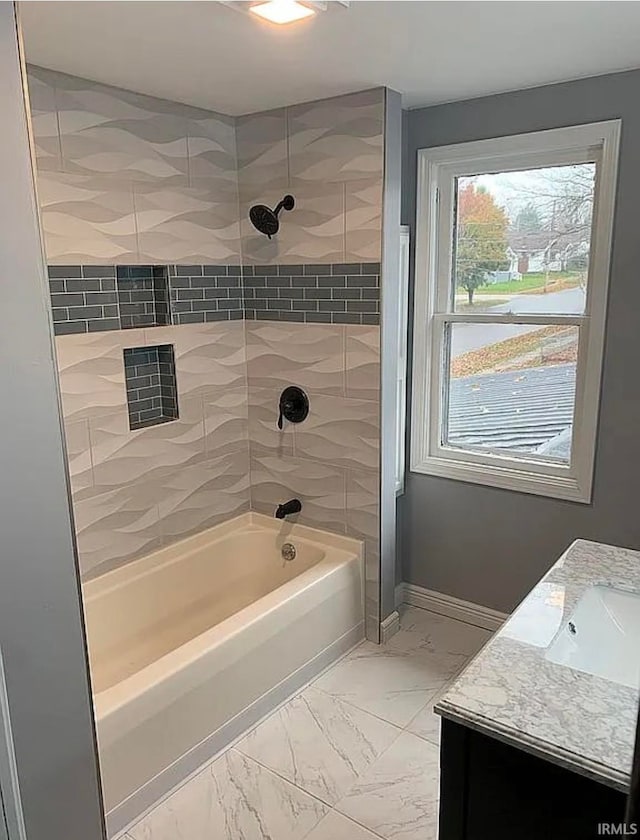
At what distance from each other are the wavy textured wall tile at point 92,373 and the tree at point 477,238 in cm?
143

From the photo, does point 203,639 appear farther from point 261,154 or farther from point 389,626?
point 261,154

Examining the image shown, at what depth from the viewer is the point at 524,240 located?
8.68 ft

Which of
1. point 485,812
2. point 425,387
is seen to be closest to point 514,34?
point 425,387

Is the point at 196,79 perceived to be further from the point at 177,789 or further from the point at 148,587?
the point at 177,789

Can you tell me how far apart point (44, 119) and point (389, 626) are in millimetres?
2487

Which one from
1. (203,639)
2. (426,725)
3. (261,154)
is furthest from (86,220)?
(426,725)

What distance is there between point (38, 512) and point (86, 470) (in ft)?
3.16

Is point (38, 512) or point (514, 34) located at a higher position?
point (514, 34)

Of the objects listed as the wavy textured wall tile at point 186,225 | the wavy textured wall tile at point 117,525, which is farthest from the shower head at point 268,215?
the wavy textured wall tile at point 117,525

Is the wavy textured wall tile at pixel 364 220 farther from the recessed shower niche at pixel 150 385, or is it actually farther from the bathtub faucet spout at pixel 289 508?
the bathtub faucet spout at pixel 289 508

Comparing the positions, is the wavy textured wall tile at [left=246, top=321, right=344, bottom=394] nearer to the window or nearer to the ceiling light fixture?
the window

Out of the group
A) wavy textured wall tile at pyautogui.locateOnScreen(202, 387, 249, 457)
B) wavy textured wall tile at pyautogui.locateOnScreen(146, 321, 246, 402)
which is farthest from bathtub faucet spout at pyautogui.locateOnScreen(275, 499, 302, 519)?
wavy textured wall tile at pyautogui.locateOnScreen(146, 321, 246, 402)

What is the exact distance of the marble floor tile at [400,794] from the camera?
1975 mm

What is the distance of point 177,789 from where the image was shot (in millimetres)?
2133
